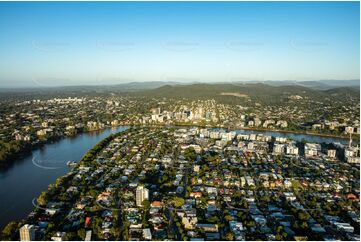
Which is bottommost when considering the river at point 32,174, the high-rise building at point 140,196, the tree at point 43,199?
the river at point 32,174

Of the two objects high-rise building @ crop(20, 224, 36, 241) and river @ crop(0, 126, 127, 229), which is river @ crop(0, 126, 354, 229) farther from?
high-rise building @ crop(20, 224, 36, 241)

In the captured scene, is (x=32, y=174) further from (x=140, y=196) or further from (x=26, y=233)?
(x=140, y=196)

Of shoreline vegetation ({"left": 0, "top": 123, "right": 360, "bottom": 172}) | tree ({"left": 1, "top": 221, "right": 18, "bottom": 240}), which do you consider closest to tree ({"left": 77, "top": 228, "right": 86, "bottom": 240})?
tree ({"left": 1, "top": 221, "right": 18, "bottom": 240})

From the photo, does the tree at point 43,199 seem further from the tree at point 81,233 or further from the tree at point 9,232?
the tree at point 81,233

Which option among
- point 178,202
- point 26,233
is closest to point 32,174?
point 26,233

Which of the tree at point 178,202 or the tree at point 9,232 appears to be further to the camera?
the tree at point 178,202

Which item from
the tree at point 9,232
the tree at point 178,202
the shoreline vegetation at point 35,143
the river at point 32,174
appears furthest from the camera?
the shoreline vegetation at point 35,143

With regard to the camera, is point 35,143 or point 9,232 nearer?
point 9,232

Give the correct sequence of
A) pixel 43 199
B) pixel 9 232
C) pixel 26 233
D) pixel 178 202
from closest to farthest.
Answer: pixel 26 233 < pixel 9 232 < pixel 178 202 < pixel 43 199

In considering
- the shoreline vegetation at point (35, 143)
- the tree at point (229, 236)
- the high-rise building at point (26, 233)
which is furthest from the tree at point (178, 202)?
the shoreline vegetation at point (35, 143)
